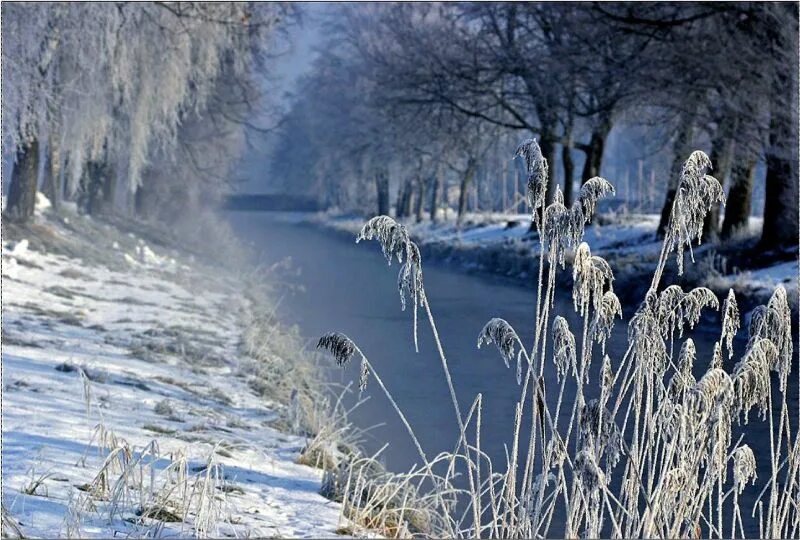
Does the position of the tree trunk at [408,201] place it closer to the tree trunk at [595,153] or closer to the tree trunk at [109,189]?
the tree trunk at [595,153]

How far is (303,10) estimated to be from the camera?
16.6 m

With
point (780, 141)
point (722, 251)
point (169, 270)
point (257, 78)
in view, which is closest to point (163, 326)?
point (169, 270)

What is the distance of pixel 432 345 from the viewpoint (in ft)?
34.2

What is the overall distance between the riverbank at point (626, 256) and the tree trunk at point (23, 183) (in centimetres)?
605

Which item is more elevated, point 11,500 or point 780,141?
point 780,141

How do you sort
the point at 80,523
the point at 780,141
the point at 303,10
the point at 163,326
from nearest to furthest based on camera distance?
the point at 80,523, the point at 163,326, the point at 780,141, the point at 303,10

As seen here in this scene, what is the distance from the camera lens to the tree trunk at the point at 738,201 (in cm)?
1589

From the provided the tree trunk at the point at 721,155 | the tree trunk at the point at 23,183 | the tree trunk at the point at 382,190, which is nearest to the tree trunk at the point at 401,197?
the tree trunk at the point at 382,190

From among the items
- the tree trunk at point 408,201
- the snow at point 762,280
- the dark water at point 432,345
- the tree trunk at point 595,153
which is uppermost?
the tree trunk at point 595,153

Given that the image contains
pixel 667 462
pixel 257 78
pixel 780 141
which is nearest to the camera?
pixel 667 462

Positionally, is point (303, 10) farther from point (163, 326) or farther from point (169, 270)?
point (163, 326)

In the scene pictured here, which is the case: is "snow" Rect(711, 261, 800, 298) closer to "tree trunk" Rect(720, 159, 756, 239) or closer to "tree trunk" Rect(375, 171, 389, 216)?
"tree trunk" Rect(720, 159, 756, 239)

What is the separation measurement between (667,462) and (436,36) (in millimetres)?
20769

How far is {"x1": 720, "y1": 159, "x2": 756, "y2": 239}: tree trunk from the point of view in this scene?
52.1 feet
